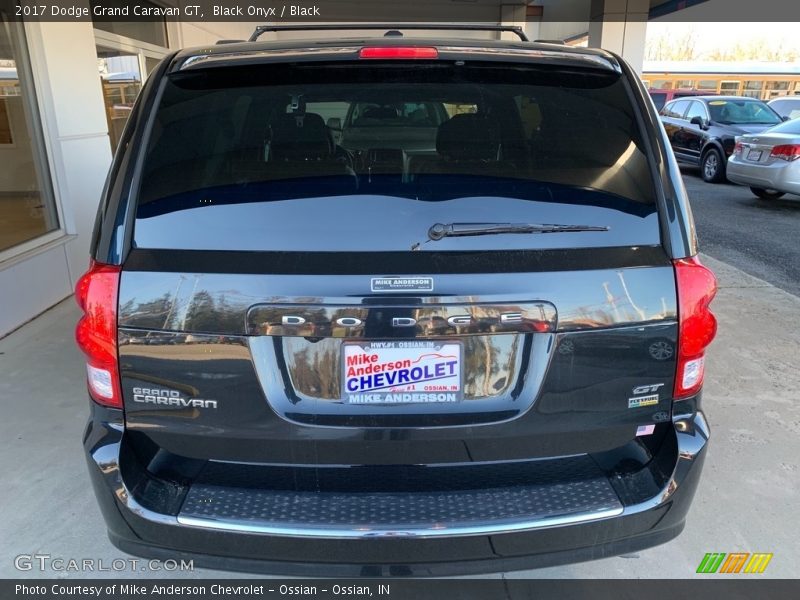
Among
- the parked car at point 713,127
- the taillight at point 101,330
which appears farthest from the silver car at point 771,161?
the taillight at point 101,330

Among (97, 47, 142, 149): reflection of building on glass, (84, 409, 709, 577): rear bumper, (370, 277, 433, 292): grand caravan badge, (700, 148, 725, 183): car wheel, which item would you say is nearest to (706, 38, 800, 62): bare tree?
(700, 148, 725, 183): car wheel

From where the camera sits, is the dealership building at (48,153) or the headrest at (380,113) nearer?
the headrest at (380,113)

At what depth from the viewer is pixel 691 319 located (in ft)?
5.90

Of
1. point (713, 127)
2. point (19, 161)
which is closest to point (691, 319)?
point (19, 161)

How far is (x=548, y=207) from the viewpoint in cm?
179

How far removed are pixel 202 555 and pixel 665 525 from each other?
4.41ft

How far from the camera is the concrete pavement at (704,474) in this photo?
2527mm

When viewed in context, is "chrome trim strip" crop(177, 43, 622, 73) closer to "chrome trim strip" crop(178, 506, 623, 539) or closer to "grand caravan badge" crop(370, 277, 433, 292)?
"grand caravan badge" crop(370, 277, 433, 292)

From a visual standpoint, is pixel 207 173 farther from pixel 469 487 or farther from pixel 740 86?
pixel 740 86

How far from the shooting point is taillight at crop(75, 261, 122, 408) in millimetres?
1737

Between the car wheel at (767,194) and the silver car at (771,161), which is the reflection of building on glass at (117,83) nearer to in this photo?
the silver car at (771,161)

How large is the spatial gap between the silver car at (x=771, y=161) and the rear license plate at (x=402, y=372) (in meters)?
9.41

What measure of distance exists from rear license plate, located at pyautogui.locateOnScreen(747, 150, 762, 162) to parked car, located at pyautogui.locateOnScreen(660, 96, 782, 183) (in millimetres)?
2333

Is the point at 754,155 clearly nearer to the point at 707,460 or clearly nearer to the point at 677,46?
the point at 707,460
